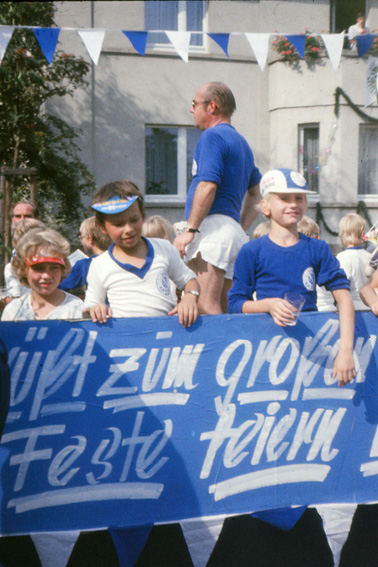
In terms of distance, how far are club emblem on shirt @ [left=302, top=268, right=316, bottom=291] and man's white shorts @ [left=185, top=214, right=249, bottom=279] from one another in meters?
1.01

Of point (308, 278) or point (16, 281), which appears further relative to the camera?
point (16, 281)

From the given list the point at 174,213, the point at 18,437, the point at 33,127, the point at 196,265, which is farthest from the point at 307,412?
the point at 174,213

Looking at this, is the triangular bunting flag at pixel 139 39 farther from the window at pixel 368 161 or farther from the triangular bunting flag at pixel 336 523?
the window at pixel 368 161

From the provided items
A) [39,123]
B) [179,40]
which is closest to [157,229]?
[179,40]

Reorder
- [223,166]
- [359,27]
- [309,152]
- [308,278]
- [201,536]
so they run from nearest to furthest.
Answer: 1. [201,536]
2. [308,278]
3. [223,166]
4. [359,27]
5. [309,152]

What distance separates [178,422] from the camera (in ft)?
8.60

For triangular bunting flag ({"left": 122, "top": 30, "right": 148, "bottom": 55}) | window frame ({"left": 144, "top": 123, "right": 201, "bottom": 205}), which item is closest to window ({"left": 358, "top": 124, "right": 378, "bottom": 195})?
window frame ({"left": 144, "top": 123, "right": 201, "bottom": 205})

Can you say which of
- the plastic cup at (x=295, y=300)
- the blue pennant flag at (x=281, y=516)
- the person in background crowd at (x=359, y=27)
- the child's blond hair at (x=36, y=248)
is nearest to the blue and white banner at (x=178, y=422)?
the blue pennant flag at (x=281, y=516)

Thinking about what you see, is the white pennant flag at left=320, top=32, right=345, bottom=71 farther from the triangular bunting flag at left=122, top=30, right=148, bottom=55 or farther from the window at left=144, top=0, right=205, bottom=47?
the window at left=144, top=0, right=205, bottom=47

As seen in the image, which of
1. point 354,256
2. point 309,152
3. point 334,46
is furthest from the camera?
point 309,152

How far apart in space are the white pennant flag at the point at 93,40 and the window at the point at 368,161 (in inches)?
438

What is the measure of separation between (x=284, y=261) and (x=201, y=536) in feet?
3.92

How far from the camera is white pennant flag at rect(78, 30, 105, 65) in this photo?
5590 mm

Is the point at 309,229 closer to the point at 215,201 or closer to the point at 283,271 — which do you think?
the point at 215,201
